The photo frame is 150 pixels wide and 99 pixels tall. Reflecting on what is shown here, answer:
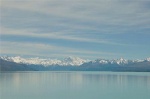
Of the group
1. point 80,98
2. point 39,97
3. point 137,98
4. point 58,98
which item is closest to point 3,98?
point 39,97

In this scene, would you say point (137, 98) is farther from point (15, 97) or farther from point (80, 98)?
point (15, 97)

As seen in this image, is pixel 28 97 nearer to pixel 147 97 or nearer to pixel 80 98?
pixel 80 98

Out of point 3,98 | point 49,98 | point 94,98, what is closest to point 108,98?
point 94,98

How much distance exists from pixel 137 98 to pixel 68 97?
13.7 meters

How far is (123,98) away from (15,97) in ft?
69.9

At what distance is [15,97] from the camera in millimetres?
57312

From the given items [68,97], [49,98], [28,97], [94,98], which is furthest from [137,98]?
[28,97]

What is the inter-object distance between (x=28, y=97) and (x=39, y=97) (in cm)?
215

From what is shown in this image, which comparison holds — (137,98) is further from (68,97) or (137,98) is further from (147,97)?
(68,97)

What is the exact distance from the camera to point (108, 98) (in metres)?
57.9

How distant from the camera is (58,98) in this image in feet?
186

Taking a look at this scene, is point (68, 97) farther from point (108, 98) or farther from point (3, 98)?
point (3, 98)

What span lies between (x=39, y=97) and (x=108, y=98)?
13.6 meters

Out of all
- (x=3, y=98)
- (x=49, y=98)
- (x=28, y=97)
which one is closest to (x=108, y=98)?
(x=49, y=98)
